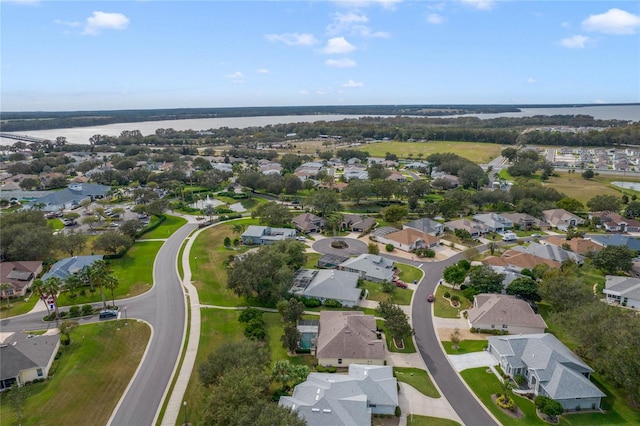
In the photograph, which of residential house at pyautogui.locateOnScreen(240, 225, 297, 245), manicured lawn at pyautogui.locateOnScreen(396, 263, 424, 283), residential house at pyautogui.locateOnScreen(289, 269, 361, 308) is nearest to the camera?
residential house at pyautogui.locateOnScreen(289, 269, 361, 308)

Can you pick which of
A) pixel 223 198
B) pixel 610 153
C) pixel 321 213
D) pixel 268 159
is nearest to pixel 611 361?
pixel 321 213

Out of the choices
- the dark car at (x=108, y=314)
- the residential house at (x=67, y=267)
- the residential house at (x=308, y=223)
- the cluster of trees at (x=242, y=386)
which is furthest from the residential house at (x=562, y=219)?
the residential house at (x=67, y=267)

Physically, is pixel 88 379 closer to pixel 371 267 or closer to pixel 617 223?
pixel 371 267

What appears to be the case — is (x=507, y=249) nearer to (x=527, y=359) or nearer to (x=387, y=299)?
(x=387, y=299)

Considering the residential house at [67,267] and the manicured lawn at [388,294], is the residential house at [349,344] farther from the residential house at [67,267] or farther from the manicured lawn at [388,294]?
the residential house at [67,267]

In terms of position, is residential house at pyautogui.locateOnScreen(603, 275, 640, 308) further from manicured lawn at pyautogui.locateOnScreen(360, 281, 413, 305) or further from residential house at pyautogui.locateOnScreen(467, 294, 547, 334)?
manicured lawn at pyautogui.locateOnScreen(360, 281, 413, 305)

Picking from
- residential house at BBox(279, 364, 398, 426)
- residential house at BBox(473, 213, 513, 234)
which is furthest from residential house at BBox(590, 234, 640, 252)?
residential house at BBox(279, 364, 398, 426)
